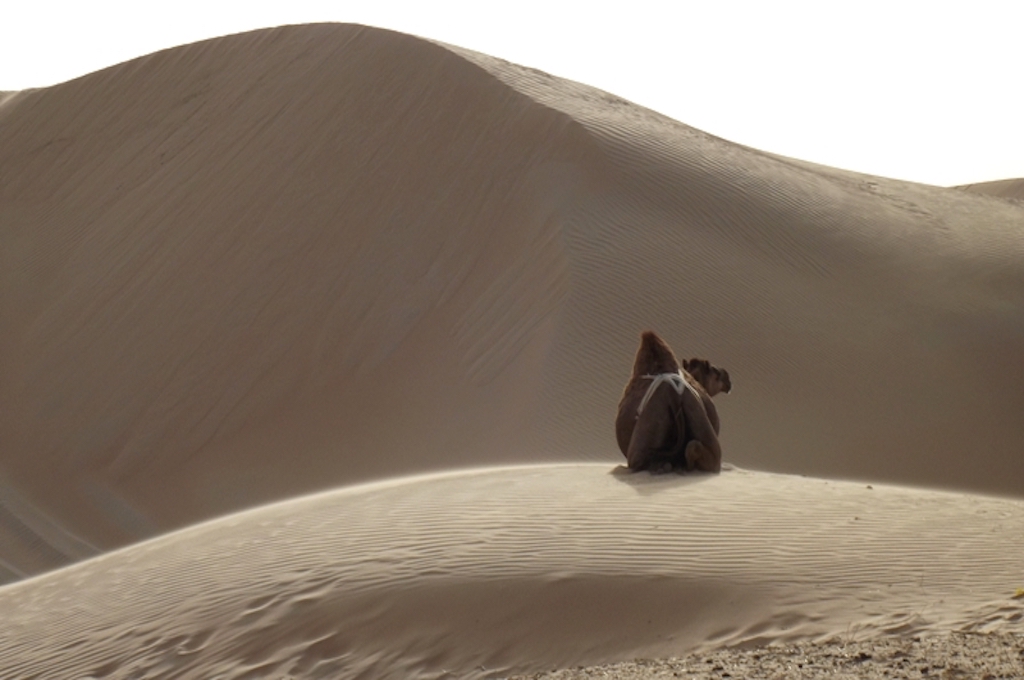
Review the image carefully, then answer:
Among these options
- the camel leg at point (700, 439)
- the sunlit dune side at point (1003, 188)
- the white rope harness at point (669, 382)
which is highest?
the sunlit dune side at point (1003, 188)

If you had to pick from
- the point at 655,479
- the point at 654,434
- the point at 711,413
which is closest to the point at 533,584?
the point at 655,479

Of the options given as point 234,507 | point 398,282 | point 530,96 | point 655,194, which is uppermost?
point 530,96

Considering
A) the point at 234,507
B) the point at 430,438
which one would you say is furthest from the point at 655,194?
the point at 234,507

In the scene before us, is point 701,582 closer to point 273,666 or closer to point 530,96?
point 273,666

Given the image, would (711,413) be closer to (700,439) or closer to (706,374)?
(700,439)

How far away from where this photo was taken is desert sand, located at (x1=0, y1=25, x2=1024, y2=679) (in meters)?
6.76

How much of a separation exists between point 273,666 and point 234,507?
36.7 feet

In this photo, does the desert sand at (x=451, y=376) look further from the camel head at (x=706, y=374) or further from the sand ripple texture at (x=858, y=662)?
the camel head at (x=706, y=374)

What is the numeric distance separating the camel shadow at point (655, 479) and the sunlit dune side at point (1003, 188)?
143 ft

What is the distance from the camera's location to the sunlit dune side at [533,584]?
6.20m

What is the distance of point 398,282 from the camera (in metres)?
20.4

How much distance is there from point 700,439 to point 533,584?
316 cm

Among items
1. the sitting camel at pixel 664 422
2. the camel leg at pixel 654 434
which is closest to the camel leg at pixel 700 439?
the sitting camel at pixel 664 422

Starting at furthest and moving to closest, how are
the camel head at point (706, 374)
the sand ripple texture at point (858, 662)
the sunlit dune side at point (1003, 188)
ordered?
the sunlit dune side at point (1003, 188), the camel head at point (706, 374), the sand ripple texture at point (858, 662)
